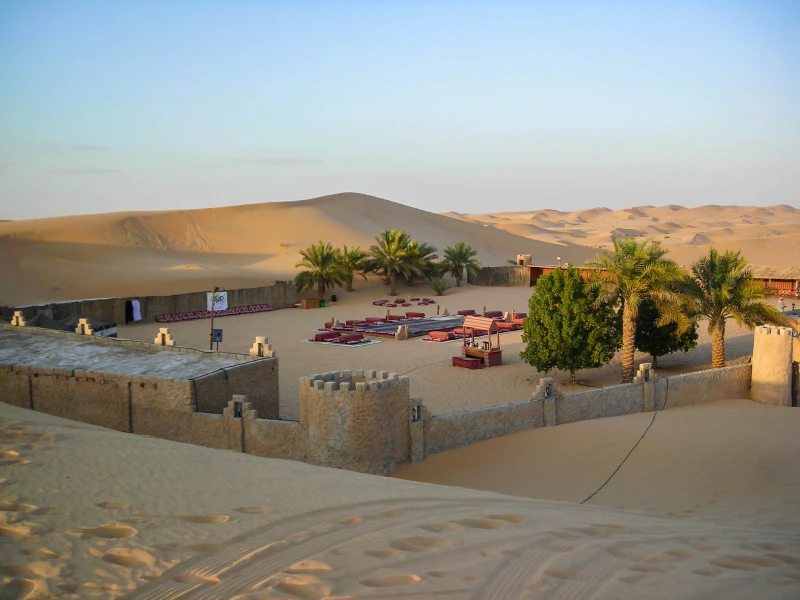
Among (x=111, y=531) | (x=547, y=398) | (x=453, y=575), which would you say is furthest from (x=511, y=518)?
(x=547, y=398)

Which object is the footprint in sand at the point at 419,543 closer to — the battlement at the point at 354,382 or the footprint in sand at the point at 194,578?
the footprint in sand at the point at 194,578

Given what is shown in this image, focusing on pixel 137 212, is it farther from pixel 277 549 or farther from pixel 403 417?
pixel 277 549

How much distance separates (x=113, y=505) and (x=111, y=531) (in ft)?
3.45

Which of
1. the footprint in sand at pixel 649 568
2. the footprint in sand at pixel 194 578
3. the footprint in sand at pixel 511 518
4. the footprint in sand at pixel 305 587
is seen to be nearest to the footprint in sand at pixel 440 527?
the footprint in sand at pixel 511 518

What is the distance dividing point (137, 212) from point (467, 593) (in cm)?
9674

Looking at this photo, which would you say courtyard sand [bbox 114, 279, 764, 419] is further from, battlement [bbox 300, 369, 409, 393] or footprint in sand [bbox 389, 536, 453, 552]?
footprint in sand [bbox 389, 536, 453, 552]

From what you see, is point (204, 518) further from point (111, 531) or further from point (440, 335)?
point (440, 335)

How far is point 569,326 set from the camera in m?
25.1

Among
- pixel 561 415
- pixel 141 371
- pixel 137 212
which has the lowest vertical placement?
pixel 561 415

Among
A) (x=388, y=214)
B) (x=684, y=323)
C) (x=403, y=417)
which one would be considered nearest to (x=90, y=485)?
(x=403, y=417)

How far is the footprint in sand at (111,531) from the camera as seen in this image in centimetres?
914

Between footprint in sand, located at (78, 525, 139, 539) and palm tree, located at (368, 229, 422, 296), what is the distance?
45.8 meters

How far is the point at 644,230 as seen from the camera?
165750mm

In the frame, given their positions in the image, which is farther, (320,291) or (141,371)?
(320,291)
